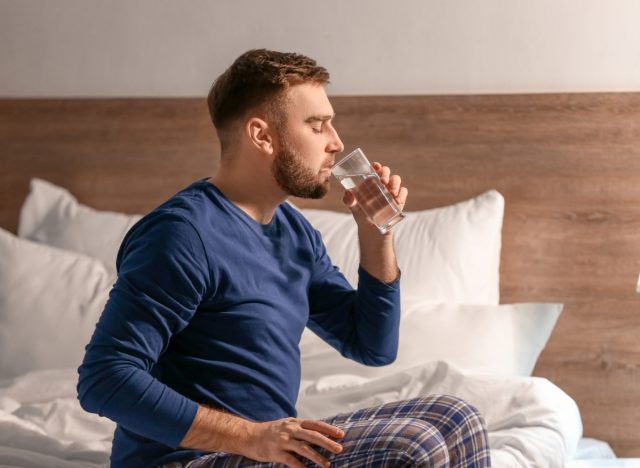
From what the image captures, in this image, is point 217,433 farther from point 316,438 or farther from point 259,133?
point 259,133

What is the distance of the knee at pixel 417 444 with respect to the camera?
1273 millimetres

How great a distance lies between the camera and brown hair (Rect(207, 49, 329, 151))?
159 centimetres

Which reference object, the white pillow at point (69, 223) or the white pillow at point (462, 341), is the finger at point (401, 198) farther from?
the white pillow at point (69, 223)

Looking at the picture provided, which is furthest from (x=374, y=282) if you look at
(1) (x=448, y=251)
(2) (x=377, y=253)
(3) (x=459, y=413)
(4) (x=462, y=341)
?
(1) (x=448, y=251)

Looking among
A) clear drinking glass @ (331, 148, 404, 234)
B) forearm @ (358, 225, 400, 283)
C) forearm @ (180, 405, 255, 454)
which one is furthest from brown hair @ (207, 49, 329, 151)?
forearm @ (180, 405, 255, 454)

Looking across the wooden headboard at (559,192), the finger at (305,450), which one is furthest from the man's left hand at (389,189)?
the wooden headboard at (559,192)

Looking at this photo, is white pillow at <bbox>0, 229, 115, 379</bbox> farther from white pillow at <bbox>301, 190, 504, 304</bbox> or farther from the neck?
the neck

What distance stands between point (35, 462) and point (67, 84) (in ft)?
4.68

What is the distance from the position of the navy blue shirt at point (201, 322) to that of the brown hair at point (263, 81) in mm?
142

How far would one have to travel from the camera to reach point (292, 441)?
50.8 inches

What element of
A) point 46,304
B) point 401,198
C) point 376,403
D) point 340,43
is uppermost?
point 401,198

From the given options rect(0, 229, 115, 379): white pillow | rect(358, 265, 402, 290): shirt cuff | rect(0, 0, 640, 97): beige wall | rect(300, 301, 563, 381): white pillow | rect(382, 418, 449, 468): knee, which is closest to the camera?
rect(382, 418, 449, 468): knee

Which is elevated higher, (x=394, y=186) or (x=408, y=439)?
(x=394, y=186)

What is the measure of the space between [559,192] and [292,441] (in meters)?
1.50
